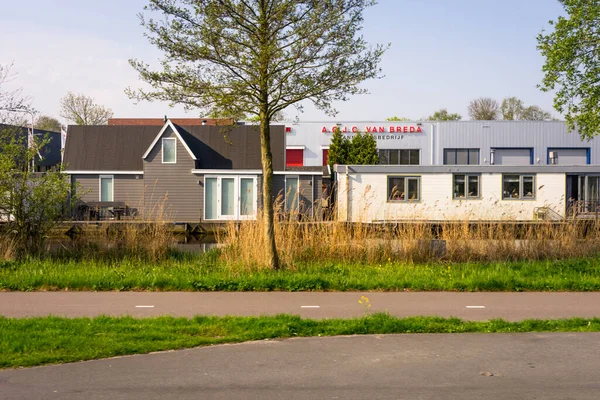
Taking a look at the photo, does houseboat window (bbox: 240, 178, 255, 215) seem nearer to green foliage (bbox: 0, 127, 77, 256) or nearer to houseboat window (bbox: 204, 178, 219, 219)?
houseboat window (bbox: 204, 178, 219, 219)

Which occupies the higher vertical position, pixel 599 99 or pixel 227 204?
pixel 599 99

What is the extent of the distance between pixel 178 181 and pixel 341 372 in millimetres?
29466

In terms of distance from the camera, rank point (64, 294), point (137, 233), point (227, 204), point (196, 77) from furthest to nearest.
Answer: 1. point (227, 204)
2. point (137, 233)
3. point (196, 77)
4. point (64, 294)

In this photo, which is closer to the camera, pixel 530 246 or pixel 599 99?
pixel 530 246

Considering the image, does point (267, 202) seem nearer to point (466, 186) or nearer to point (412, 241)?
point (412, 241)

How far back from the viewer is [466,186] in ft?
101

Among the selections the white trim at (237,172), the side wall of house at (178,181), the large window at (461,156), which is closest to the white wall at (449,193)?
the white trim at (237,172)

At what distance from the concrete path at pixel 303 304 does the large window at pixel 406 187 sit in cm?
1985

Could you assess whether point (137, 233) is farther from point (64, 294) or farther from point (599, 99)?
point (599, 99)

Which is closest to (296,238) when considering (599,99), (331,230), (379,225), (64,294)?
(331,230)

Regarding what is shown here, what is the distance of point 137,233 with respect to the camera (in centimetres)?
1539

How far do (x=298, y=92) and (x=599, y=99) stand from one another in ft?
32.7

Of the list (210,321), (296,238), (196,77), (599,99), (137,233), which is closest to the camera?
(210,321)

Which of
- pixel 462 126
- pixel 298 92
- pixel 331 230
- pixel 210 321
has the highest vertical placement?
pixel 462 126
